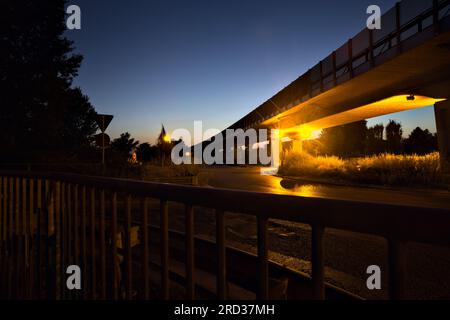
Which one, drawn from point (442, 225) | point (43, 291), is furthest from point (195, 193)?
point (43, 291)

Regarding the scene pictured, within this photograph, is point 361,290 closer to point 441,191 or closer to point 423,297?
point 423,297

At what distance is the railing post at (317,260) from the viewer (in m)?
1.05

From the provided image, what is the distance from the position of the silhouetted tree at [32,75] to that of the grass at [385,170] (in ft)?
57.1

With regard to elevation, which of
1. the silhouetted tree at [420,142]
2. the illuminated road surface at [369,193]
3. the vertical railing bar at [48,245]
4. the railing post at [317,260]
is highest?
the silhouetted tree at [420,142]

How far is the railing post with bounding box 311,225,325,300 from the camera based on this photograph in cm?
105

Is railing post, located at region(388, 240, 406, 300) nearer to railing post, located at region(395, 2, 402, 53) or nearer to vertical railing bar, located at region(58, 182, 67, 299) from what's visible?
vertical railing bar, located at region(58, 182, 67, 299)

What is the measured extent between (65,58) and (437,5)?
83.1 feet

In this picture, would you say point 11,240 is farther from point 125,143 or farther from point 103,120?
point 125,143

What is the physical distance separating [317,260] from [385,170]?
639 inches

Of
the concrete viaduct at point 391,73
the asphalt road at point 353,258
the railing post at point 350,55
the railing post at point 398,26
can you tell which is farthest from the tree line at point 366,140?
the asphalt road at point 353,258

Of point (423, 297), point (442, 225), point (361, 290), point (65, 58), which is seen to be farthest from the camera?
point (65, 58)

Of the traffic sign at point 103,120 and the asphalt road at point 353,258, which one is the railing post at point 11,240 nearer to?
the asphalt road at point 353,258

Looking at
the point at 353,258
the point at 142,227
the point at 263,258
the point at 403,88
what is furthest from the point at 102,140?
the point at 403,88

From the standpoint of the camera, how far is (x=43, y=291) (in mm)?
3076
